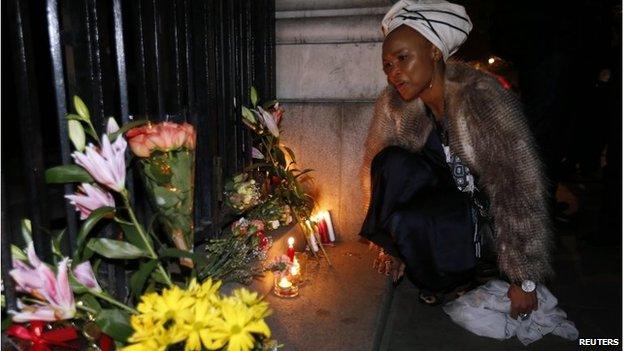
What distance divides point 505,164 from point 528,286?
74cm

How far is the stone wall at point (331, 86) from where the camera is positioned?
152 inches

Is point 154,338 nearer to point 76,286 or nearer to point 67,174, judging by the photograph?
point 76,286

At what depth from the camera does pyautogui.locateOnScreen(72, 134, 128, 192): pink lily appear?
1733mm

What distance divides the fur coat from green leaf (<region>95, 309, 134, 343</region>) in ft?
7.12

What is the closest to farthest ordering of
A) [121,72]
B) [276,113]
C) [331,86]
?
Answer: [121,72] < [276,113] < [331,86]

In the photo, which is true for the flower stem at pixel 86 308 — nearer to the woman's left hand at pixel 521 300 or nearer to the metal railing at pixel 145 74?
the metal railing at pixel 145 74

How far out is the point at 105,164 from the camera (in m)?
1.75

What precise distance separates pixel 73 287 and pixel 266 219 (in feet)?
6.25

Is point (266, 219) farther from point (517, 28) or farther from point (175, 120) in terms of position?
point (517, 28)

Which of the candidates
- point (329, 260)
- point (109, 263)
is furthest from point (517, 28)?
point (109, 263)

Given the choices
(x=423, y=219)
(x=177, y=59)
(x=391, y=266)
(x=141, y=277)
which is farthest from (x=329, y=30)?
(x=141, y=277)

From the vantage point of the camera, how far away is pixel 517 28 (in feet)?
16.5
